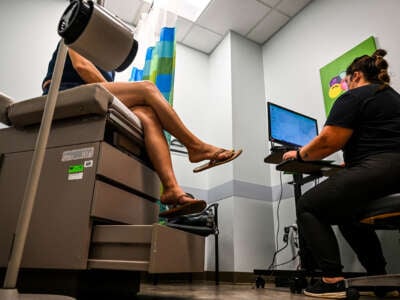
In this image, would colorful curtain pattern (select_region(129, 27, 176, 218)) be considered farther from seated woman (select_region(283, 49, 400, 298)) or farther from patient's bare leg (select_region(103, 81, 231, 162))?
seated woman (select_region(283, 49, 400, 298))

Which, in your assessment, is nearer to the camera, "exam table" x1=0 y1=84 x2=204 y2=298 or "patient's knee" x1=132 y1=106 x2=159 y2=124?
"exam table" x1=0 y1=84 x2=204 y2=298

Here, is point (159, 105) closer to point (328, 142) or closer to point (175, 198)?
point (175, 198)

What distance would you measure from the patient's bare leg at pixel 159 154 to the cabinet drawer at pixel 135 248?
20 centimetres

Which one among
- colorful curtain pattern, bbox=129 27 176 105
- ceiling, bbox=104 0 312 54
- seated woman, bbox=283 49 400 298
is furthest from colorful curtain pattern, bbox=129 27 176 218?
seated woman, bbox=283 49 400 298

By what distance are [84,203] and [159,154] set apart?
0.39 m

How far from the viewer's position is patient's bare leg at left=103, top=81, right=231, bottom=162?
1.40m

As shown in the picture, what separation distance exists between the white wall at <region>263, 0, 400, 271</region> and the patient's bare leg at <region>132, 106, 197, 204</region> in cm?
159

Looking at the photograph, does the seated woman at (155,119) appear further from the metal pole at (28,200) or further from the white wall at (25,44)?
the white wall at (25,44)

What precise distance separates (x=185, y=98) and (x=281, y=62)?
117 cm

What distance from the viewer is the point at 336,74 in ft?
8.82

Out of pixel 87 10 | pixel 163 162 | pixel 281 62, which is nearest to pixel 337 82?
pixel 281 62

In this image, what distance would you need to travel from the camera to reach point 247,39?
3752mm

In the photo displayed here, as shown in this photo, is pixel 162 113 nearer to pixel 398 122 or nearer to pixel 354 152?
pixel 354 152

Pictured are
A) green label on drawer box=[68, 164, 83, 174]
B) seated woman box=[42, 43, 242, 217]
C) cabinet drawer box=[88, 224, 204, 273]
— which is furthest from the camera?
seated woman box=[42, 43, 242, 217]
